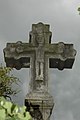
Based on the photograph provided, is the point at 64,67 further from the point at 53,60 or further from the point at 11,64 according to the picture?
the point at 11,64

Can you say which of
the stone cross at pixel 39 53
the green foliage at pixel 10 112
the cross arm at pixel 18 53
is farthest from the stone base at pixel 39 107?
the green foliage at pixel 10 112

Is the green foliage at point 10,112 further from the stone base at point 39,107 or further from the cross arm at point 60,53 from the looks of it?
the cross arm at point 60,53

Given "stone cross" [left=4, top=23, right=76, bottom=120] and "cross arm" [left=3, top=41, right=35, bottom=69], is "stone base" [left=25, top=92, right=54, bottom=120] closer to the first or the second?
"stone cross" [left=4, top=23, right=76, bottom=120]

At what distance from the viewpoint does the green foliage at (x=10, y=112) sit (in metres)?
2.53

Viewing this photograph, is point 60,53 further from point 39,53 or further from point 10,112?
point 10,112

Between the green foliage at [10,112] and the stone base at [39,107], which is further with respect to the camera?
the stone base at [39,107]

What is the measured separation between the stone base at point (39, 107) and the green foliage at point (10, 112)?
5089 mm

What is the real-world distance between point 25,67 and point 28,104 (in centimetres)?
172

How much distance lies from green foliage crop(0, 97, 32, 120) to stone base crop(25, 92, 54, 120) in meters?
5.09

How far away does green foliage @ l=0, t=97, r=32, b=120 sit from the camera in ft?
8.30

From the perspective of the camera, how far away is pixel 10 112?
2672 mm

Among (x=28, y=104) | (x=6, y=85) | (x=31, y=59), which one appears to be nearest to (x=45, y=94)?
(x=28, y=104)

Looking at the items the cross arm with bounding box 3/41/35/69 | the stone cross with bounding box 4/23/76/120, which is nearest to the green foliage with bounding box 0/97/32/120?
the stone cross with bounding box 4/23/76/120

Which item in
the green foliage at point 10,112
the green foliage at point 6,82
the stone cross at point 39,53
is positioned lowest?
the green foliage at point 6,82
